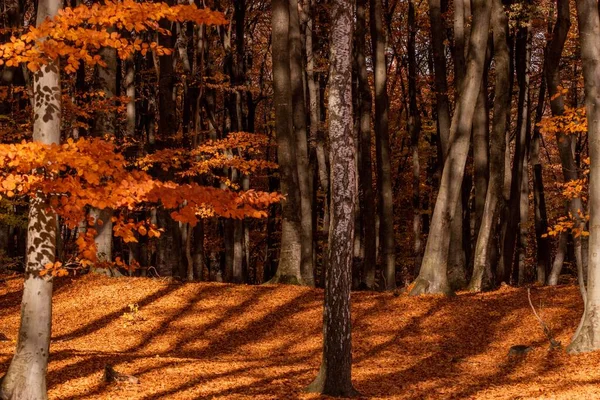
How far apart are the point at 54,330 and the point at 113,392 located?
6.54 meters

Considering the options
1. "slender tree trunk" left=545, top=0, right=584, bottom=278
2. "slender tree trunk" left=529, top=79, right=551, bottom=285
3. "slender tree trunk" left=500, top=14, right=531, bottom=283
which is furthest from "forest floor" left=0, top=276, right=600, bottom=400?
"slender tree trunk" left=529, top=79, right=551, bottom=285

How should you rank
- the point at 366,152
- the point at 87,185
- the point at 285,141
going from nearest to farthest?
the point at 87,185, the point at 285,141, the point at 366,152

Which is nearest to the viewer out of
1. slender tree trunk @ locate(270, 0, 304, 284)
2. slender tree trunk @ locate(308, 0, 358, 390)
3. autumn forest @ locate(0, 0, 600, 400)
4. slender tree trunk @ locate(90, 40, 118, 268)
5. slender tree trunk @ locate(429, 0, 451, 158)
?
autumn forest @ locate(0, 0, 600, 400)

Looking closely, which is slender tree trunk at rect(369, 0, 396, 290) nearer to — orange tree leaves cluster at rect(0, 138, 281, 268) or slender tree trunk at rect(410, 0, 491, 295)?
slender tree trunk at rect(410, 0, 491, 295)

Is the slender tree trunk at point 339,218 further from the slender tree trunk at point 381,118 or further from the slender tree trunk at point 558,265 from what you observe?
the slender tree trunk at point 558,265

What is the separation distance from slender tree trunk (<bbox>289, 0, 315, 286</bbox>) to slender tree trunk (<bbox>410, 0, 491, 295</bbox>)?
3828mm

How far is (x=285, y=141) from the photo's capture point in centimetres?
1748

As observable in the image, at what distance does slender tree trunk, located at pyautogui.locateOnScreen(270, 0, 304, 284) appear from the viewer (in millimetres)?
17219

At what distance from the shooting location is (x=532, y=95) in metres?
32.8

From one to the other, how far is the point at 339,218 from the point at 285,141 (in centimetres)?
882

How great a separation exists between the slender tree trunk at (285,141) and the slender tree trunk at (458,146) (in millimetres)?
3313

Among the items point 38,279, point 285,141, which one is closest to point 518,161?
point 285,141

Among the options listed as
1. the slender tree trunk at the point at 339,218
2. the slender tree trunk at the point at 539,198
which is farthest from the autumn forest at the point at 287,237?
the slender tree trunk at the point at 539,198

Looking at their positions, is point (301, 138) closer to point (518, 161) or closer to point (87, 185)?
point (518, 161)
